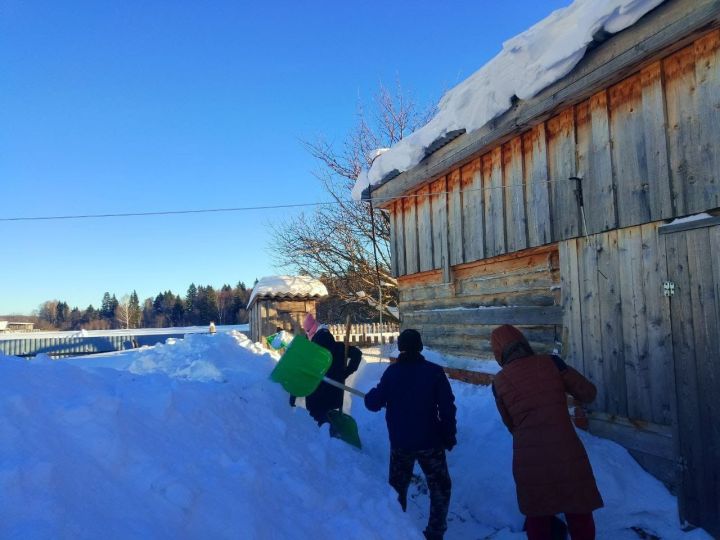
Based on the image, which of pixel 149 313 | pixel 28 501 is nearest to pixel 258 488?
pixel 28 501

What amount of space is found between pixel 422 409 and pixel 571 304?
2.16 metres

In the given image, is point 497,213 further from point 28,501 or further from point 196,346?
point 196,346

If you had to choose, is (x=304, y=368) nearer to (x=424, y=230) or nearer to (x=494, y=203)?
(x=494, y=203)

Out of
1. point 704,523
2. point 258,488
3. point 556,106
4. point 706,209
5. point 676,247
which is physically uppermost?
point 556,106

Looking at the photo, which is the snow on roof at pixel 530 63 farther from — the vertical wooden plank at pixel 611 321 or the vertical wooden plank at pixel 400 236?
the vertical wooden plank at pixel 400 236

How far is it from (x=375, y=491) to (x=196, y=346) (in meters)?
8.71

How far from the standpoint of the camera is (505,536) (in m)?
4.05

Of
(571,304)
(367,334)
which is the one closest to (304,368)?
(571,304)

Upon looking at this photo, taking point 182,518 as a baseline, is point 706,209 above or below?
above

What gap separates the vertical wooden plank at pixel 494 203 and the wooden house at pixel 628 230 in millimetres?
25

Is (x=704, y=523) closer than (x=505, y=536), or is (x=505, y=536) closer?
(x=704, y=523)

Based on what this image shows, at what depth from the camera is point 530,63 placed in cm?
479

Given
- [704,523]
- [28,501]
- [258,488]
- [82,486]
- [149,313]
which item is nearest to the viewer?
[28,501]

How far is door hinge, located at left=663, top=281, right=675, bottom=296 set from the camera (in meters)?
3.87
